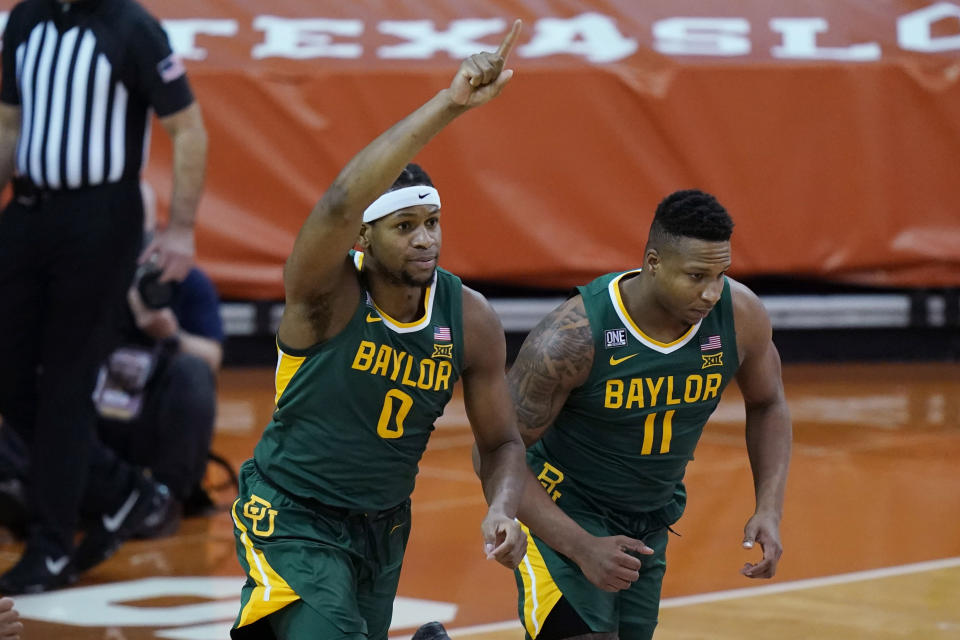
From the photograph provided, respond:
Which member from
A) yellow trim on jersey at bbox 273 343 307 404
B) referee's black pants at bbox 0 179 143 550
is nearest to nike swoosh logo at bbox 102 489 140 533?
referee's black pants at bbox 0 179 143 550

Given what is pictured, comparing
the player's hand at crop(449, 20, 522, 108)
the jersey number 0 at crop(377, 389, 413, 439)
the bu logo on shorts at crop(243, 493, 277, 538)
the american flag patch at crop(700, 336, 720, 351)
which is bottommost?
the bu logo on shorts at crop(243, 493, 277, 538)

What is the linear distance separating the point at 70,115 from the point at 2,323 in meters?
0.77

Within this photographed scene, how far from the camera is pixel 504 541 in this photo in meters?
3.34

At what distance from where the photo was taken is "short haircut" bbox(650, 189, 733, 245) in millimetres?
3902

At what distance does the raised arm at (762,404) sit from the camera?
416 centimetres

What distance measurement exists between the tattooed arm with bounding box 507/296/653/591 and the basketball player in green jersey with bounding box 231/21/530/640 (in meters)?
0.22

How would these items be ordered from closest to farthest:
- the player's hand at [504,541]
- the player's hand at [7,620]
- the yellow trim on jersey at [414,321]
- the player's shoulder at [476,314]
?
the player's hand at [7,620]
the player's hand at [504,541]
the yellow trim on jersey at [414,321]
the player's shoulder at [476,314]

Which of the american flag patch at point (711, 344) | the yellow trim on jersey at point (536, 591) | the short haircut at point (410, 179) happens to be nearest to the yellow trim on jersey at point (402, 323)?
the short haircut at point (410, 179)

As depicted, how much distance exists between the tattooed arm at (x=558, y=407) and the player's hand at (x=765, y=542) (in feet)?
0.87

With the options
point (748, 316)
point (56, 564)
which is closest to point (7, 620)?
point (748, 316)

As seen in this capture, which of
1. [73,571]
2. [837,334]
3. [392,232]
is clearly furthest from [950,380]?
[392,232]

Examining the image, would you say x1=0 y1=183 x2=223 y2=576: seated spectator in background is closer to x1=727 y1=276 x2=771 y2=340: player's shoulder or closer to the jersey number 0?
the jersey number 0

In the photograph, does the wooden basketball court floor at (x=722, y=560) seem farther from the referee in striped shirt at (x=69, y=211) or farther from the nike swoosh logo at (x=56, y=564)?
the referee in striped shirt at (x=69, y=211)

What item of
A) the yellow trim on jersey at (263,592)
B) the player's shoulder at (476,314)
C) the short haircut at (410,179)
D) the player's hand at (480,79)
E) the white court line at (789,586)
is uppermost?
the player's hand at (480,79)
